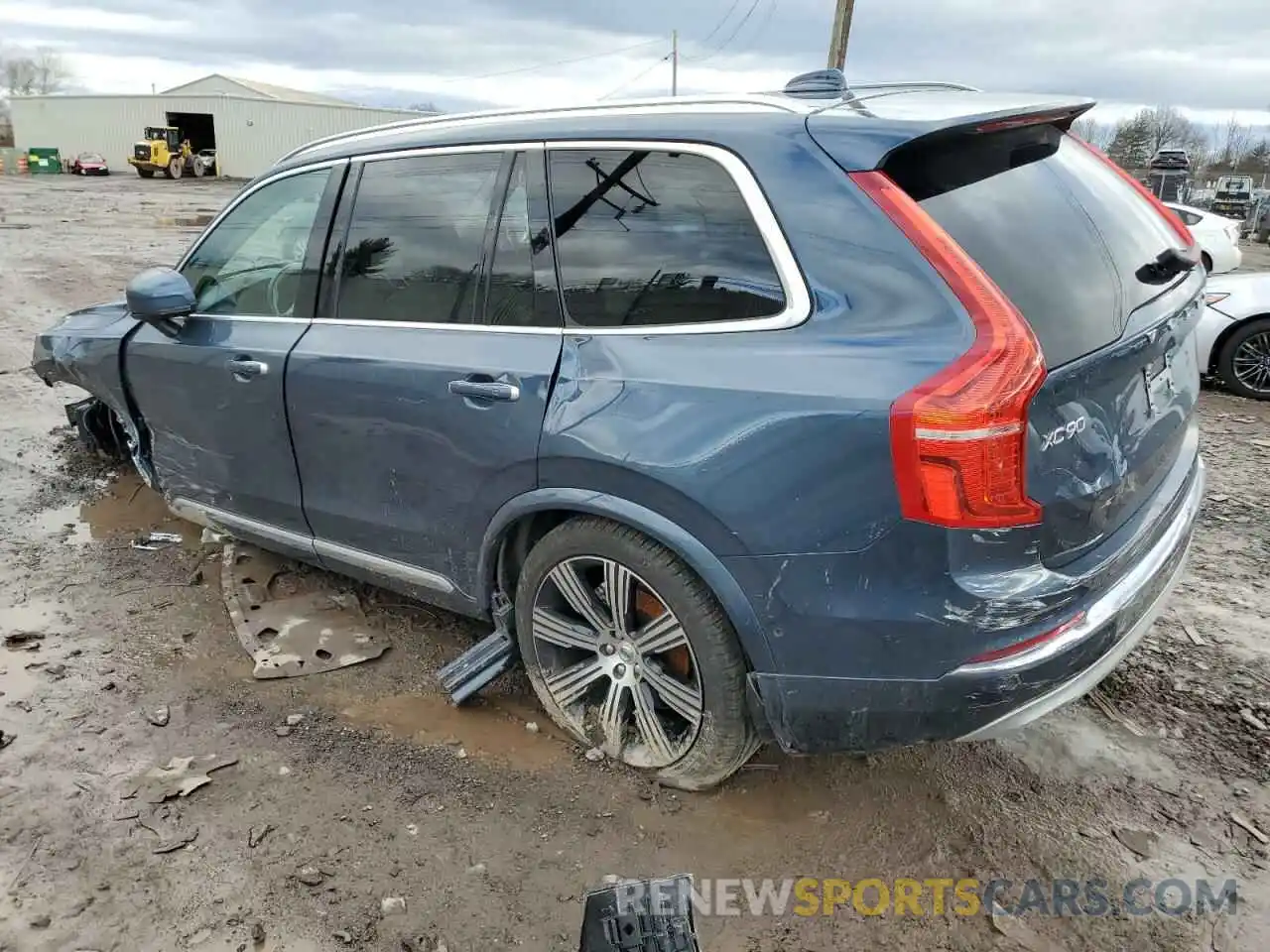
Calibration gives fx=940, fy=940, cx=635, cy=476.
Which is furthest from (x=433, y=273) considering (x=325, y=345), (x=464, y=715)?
(x=464, y=715)

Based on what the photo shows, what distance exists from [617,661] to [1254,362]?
733 cm

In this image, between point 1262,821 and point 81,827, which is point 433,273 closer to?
point 81,827

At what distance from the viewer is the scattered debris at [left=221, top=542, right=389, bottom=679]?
358cm

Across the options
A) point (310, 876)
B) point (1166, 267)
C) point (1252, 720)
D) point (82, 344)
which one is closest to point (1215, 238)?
point (1252, 720)

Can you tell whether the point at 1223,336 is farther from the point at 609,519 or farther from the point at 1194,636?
the point at 609,519

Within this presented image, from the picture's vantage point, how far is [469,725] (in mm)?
3221

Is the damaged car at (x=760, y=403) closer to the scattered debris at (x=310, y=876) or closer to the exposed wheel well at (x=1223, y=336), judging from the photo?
the scattered debris at (x=310, y=876)

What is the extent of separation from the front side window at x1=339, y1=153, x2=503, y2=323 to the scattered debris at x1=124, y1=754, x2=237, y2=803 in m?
1.54

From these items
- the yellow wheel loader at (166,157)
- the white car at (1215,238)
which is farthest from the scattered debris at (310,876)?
the yellow wheel loader at (166,157)

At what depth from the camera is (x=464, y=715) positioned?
3271 millimetres

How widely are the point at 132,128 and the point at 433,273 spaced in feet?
203

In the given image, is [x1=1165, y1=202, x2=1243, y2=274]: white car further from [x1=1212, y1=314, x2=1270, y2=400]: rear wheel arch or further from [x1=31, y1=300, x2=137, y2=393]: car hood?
[x1=31, y1=300, x2=137, y2=393]: car hood

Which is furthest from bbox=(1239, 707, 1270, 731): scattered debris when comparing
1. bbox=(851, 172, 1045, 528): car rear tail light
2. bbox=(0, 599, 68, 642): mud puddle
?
bbox=(0, 599, 68, 642): mud puddle

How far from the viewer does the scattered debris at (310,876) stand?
2.52 metres
